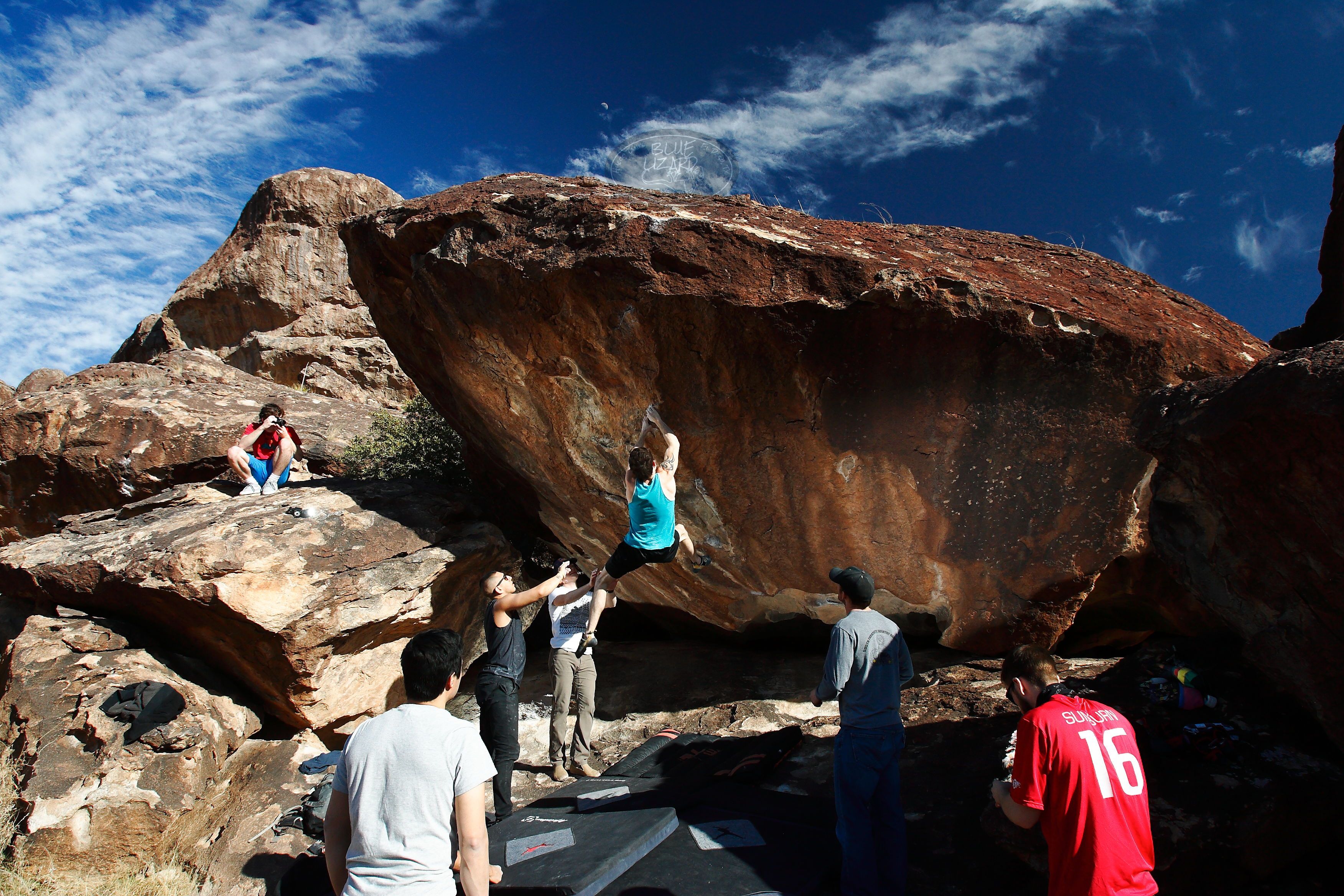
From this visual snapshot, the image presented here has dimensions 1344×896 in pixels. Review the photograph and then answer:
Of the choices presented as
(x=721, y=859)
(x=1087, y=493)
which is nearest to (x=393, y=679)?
(x=721, y=859)

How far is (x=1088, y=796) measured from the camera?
8.13ft

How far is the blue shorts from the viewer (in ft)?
23.6

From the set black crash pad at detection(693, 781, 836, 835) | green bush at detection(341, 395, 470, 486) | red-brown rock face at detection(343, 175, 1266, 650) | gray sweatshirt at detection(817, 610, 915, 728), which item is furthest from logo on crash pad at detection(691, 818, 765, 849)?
green bush at detection(341, 395, 470, 486)

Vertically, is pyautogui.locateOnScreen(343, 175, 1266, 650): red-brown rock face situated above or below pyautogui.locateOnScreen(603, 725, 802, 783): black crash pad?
above

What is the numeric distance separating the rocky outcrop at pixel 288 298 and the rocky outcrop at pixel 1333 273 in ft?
44.3

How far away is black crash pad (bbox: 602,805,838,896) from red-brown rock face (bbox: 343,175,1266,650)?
2.16 metres

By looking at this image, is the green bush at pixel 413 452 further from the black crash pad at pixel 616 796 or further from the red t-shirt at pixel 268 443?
the black crash pad at pixel 616 796

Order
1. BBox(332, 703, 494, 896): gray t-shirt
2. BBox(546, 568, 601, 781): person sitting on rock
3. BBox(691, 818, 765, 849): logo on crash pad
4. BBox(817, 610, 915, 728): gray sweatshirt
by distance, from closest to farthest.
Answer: BBox(332, 703, 494, 896): gray t-shirt → BBox(817, 610, 915, 728): gray sweatshirt → BBox(691, 818, 765, 849): logo on crash pad → BBox(546, 568, 601, 781): person sitting on rock

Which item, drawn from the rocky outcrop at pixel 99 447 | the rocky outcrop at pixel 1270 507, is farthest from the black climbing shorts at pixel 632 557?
the rocky outcrop at pixel 99 447

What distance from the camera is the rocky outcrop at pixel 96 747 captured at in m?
4.44

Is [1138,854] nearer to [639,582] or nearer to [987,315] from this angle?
[987,315]

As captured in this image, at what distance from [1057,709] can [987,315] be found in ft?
8.40

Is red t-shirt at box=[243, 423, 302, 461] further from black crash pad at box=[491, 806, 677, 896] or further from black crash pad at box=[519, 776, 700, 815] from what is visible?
black crash pad at box=[491, 806, 677, 896]

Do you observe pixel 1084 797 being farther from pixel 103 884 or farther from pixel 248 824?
pixel 103 884
